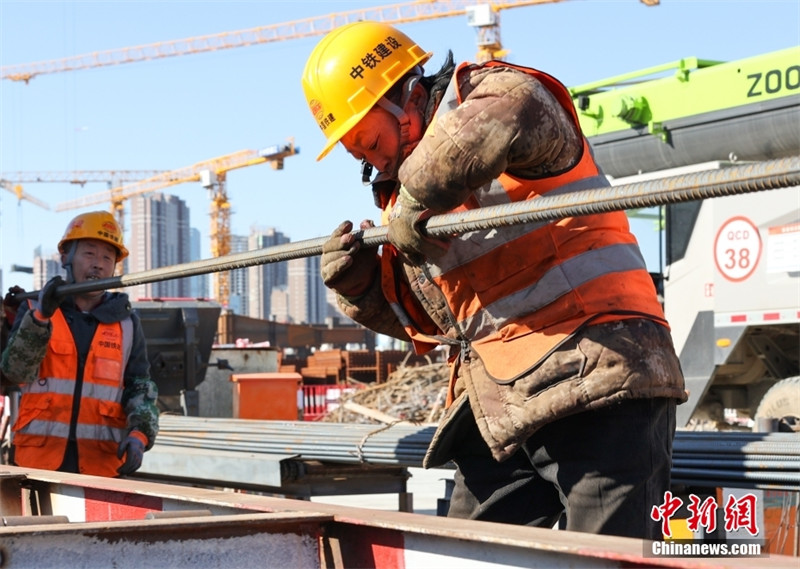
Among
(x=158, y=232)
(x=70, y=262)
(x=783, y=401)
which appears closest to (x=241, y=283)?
(x=158, y=232)

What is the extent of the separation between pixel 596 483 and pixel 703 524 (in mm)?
462

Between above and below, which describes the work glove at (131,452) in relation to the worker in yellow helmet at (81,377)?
below

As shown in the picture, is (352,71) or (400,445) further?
(400,445)

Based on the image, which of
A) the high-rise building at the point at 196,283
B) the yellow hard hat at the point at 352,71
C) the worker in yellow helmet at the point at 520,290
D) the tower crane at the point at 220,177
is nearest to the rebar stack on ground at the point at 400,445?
the worker in yellow helmet at the point at 520,290

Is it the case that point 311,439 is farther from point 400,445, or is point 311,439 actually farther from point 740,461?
point 740,461

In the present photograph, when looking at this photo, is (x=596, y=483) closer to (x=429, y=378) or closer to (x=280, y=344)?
(x=429, y=378)

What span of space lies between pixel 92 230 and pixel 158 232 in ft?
472

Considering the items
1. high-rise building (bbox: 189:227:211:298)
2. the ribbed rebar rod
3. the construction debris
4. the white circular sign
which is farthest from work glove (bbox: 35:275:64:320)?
high-rise building (bbox: 189:227:211:298)

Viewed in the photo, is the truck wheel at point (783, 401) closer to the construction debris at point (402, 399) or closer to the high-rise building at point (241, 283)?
the construction debris at point (402, 399)

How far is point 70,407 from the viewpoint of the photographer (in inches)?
210

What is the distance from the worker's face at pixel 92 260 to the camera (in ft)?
18.0

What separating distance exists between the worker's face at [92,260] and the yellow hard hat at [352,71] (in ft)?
7.78

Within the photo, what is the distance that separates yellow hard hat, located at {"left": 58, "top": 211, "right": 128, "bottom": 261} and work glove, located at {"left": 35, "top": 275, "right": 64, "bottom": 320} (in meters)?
0.42

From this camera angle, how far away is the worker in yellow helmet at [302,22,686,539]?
9.37 ft
